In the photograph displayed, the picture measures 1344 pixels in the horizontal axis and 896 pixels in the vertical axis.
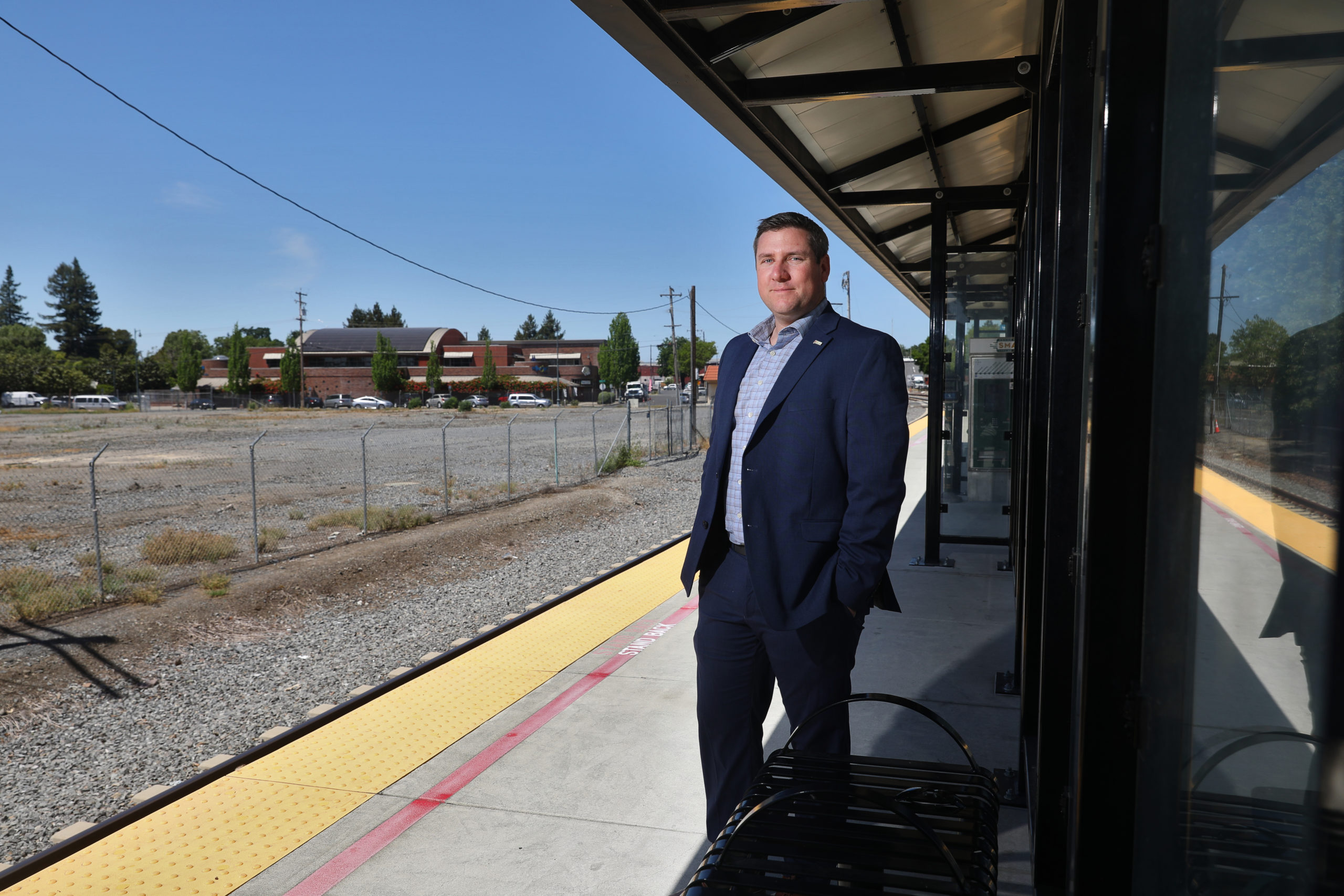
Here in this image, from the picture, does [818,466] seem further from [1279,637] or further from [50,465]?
[50,465]

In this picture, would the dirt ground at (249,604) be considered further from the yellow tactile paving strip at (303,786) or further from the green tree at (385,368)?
the green tree at (385,368)

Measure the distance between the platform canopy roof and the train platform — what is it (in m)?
3.00

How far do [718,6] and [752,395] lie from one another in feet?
5.13

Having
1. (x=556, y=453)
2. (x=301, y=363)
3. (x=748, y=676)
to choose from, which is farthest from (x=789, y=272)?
(x=301, y=363)

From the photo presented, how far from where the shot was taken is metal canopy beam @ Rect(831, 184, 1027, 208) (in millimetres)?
6203

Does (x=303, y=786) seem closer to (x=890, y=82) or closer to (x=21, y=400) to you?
(x=890, y=82)

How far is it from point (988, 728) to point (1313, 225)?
11.4ft

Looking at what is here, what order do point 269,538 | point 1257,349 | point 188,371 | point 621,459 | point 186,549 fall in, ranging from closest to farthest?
point 1257,349
point 186,549
point 269,538
point 621,459
point 188,371

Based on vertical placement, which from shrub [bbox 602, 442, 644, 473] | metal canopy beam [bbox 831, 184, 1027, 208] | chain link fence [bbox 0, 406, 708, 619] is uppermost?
metal canopy beam [bbox 831, 184, 1027, 208]

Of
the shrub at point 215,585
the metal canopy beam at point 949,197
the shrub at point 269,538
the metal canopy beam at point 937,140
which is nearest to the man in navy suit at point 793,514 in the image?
the metal canopy beam at point 937,140

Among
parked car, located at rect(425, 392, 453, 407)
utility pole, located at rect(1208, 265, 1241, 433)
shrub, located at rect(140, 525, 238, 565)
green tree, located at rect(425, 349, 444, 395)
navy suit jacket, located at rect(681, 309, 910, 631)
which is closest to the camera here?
utility pole, located at rect(1208, 265, 1241, 433)

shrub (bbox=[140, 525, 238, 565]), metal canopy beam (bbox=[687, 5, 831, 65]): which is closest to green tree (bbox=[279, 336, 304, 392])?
shrub (bbox=[140, 525, 238, 565])

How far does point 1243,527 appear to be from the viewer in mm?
1329

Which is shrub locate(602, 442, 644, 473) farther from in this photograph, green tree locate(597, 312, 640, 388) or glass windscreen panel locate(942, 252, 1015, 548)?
green tree locate(597, 312, 640, 388)
